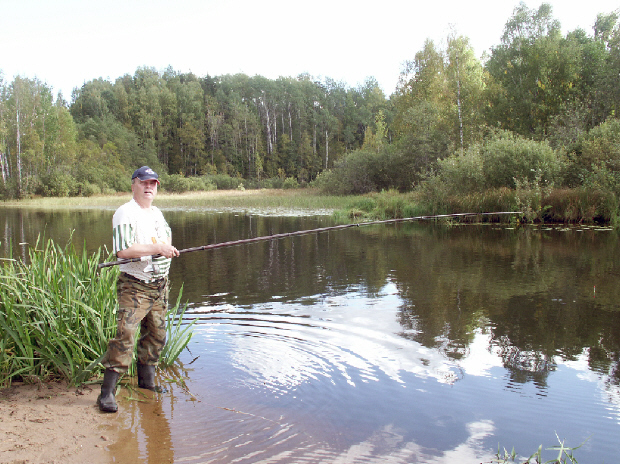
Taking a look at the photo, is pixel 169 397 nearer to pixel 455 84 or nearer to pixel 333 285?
pixel 333 285

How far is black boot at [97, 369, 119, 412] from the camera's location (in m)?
3.55

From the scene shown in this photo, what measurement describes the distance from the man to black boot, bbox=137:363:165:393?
0.37 m

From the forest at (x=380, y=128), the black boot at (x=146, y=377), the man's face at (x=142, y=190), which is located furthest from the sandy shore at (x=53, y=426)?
the forest at (x=380, y=128)

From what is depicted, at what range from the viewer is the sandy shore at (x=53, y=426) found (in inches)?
116

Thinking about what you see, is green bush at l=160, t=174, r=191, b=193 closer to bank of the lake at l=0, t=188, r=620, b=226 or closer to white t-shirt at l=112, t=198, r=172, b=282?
bank of the lake at l=0, t=188, r=620, b=226

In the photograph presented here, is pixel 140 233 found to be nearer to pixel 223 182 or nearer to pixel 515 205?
pixel 515 205

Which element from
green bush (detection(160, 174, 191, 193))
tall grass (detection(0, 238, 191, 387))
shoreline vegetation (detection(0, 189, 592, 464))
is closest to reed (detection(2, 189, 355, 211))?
green bush (detection(160, 174, 191, 193))

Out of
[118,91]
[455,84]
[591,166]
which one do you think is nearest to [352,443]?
[591,166]

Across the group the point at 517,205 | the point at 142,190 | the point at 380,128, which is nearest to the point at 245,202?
the point at 380,128

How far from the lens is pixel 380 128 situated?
4831 centimetres

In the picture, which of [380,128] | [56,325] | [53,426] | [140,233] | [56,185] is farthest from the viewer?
[56,185]

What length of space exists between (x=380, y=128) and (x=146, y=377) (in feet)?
152

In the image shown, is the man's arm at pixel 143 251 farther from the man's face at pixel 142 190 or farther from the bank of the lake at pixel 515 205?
the bank of the lake at pixel 515 205

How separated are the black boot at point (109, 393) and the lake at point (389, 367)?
0.39ft
